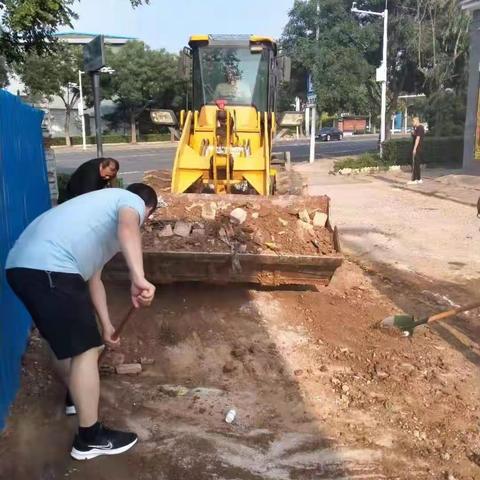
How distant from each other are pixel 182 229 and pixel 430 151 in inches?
753

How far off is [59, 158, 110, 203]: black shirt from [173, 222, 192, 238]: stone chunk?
33.0 inches

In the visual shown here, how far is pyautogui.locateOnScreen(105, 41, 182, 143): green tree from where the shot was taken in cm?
4600

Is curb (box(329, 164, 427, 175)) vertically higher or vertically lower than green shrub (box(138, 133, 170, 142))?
lower

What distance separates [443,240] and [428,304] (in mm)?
3400

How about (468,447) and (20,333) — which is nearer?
(468,447)

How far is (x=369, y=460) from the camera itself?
3314 mm

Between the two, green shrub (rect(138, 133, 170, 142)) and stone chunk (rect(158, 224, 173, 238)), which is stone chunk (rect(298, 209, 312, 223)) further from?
green shrub (rect(138, 133, 170, 142))

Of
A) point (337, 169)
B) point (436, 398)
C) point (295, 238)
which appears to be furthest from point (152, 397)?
point (337, 169)

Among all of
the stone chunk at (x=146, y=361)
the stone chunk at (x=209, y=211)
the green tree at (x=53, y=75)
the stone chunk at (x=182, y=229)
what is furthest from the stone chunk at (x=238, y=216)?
the green tree at (x=53, y=75)

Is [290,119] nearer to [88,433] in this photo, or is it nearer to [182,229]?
[182,229]

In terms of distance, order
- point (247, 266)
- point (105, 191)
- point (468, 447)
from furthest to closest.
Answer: point (247, 266) < point (468, 447) < point (105, 191)

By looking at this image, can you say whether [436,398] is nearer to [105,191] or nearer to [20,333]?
[105,191]

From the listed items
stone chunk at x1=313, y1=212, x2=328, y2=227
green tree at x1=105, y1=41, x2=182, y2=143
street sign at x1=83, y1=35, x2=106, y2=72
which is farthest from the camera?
green tree at x1=105, y1=41, x2=182, y2=143

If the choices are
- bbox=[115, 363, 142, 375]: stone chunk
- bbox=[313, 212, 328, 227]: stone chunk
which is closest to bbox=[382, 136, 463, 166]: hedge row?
bbox=[313, 212, 328, 227]: stone chunk
